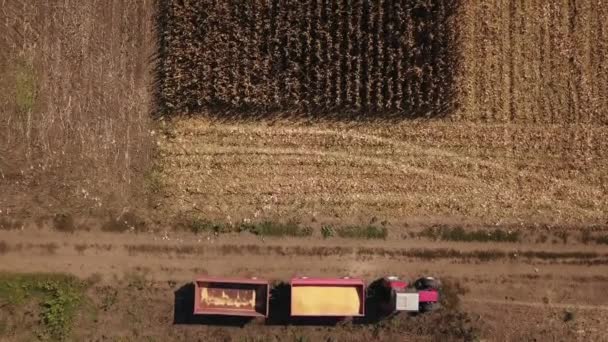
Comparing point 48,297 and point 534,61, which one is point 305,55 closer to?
point 534,61

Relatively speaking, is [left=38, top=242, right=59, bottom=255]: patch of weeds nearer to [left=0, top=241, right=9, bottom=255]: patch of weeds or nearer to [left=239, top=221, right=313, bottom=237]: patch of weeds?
[left=0, top=241, right=9, bottom=255]: patch of weeds

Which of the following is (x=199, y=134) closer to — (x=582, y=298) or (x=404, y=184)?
(x=404, y=184)

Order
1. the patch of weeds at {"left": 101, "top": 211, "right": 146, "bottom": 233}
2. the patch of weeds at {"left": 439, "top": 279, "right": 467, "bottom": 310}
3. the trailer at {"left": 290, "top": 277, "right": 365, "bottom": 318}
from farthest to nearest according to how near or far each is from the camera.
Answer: the patch of weeds at {"left": 101, "top": 211, "right": 146, "bottom": 233} < the patch of weeds at {"left": 439, "top": 279, "right": 467, "bottom": 310} < the trailer at {"left": 290, "top": 277, "right": 365, "bottom": 318}

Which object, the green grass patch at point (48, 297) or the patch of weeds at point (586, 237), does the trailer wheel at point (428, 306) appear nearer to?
the patch of weeds at point (586, 237)

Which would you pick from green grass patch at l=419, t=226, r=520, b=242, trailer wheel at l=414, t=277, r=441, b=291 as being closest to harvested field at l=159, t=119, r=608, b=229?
green grass patch at l=419, t=226, r=520, b=242

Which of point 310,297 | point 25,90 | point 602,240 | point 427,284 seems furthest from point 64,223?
point 602,240
